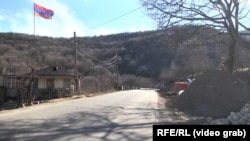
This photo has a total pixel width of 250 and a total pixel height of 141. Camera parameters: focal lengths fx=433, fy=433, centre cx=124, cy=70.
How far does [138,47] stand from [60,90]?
210 feet

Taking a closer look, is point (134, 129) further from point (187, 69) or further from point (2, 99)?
point (187, 69)

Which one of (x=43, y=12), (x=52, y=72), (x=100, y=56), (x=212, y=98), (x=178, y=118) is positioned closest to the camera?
(x=178, y=118)

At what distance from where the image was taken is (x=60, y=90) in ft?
178

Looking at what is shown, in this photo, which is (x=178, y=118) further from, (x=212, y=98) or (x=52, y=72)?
(x=52, y=72)

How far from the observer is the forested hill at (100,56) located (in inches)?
3107

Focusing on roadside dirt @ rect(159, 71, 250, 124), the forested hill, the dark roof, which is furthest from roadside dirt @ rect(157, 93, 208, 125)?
the dark roof

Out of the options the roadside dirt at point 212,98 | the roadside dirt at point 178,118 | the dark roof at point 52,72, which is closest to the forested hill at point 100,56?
the dark roof at point 52,72

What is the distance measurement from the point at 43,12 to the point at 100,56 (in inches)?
1991

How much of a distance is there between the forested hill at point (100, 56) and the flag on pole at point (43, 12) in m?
6.87

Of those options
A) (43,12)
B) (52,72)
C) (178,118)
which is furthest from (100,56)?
(178,118)

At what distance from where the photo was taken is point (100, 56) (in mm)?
105750

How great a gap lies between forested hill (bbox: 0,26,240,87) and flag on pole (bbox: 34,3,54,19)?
6.87m

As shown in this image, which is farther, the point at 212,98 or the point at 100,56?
the point at 100,56

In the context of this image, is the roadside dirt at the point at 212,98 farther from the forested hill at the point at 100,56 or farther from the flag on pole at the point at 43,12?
the flag on pole at the point at 43,12
